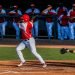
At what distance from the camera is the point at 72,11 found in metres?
19.9

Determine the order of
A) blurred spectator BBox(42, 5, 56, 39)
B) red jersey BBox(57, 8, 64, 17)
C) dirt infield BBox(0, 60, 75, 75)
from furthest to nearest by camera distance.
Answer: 1. blurred spectator BBox(42, 5, 56, 39)
2. red jersey BBox(57, 8, 64, 17)
3. dirt infield BBox(0, 60, 75, 75)

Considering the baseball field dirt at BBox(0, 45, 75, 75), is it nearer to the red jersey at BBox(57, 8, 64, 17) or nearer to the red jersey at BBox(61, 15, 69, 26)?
the red jersey at BBox(61, 15, 69, 26)

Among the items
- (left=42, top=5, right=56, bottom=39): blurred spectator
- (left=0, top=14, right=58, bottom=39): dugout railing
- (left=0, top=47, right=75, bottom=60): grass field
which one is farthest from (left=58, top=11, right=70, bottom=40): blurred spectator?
(left=0, top=47, right=75, bottom=60): grass field

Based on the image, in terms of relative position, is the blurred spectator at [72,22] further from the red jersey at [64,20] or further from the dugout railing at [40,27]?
the dugout railing at [40,27]

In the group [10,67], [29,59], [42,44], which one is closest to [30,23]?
[10,67]

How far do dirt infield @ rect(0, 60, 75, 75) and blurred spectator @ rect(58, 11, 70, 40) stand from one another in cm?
566

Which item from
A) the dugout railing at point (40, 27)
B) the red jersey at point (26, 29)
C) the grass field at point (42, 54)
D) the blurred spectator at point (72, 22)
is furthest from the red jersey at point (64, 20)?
the red jersey at point (26, 29)

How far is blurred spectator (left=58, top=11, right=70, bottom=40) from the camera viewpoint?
2013cm

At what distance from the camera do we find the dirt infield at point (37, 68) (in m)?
12.2

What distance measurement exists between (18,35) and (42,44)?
1.83 m

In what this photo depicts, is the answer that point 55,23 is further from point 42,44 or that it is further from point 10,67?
point 10,67

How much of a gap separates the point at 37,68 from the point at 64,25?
7.71 metres

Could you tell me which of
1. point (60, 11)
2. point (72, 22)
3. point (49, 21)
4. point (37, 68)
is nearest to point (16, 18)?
point (49, 21)

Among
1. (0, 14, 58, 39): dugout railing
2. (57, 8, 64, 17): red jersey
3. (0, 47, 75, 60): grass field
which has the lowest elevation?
(0, 47, 75, 60): grass field
